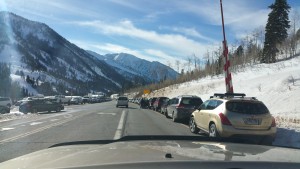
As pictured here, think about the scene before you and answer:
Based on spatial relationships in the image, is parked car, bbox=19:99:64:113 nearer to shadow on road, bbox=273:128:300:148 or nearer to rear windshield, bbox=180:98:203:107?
rear windshield, bbox=180:98:203:107

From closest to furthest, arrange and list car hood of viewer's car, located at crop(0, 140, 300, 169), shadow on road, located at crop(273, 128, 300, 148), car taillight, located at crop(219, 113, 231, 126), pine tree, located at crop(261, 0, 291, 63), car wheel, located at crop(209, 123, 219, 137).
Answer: car hood of viewer's car, located at crop(0, 140, 300, 169), shadow on road, located at crop(273, 128, 300, 148), car taillight, located at crop(219, 113, 231, 126), car wheel, located at crop(209, 123, 219, 137), pine tree, located at crop(261, 0, 291, 63)

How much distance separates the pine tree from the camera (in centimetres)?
7038

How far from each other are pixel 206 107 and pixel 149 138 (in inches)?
489

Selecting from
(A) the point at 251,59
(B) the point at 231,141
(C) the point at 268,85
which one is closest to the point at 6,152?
(B) the point at 231,141

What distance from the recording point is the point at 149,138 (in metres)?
5.17

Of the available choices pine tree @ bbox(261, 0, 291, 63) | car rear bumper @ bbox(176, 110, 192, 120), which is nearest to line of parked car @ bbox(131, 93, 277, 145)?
car rear bumper @ bbox(176, 110, 192, 120)

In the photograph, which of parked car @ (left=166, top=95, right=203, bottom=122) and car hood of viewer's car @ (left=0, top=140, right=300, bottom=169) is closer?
car hood of viewer's car @ (left=0, top=140, right=300, bottom=169)

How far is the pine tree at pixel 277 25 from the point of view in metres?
70.4

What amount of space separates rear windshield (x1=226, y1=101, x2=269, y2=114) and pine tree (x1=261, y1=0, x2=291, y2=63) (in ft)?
186

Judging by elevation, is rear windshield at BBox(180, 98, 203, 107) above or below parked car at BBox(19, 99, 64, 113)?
above

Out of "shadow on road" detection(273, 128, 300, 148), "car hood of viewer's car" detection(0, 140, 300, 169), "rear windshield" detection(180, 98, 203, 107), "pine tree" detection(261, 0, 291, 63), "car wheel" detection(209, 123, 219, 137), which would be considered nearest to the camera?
"car hood of viewer's car" detection(0, 140, 300, 169)

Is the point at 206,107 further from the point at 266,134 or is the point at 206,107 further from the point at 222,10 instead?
the point at 222,10

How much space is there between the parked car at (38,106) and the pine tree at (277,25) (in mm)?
35986

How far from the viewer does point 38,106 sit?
47.1 meters
